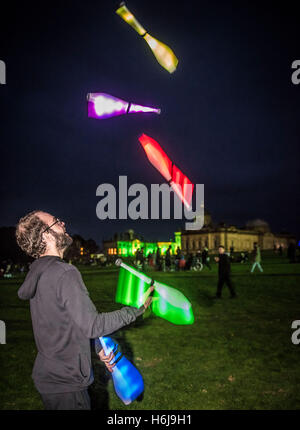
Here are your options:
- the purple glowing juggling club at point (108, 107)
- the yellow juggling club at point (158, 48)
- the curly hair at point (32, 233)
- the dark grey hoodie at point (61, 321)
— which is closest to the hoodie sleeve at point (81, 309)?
the dark grey hoodie at point (61, 321)

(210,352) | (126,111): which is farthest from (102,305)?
(126,111)

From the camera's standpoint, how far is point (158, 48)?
4.61 metres

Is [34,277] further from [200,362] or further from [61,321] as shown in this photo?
[200,362]

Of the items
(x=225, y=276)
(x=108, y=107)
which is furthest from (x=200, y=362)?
(x=225, y=276)

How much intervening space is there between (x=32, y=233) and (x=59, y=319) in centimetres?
59

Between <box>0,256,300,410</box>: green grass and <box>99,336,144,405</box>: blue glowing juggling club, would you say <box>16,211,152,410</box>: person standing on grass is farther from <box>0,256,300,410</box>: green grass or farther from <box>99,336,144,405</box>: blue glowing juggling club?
<box>0,256,300,410</box>: green grass

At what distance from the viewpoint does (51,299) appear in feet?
7.80

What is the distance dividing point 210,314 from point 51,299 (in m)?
8.60

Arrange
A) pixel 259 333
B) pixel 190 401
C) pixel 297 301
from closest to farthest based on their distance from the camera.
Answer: pixel 190 401 → pixel 259 333 → pixel 297 301

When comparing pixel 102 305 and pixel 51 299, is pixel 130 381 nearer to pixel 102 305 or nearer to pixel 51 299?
pixel 51 299

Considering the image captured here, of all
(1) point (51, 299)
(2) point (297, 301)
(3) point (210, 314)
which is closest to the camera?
(1) point (51, 299)

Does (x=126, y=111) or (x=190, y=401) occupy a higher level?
(x=126, y=111)

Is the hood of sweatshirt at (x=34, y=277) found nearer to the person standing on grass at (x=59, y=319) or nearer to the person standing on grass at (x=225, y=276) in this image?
the person standing on grass at (x=59, y=319)

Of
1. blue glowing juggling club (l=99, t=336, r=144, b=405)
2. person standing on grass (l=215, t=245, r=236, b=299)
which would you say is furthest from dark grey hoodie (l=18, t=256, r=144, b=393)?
person standing on grass (l=215, t=245, r=236, b=299)
